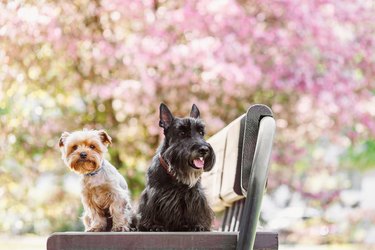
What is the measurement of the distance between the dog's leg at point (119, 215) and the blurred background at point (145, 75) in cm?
385

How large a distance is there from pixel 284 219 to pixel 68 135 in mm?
11606

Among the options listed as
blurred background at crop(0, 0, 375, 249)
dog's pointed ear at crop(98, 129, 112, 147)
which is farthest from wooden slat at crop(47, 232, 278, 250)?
blurred background at crop(0, 0, 375, 249)

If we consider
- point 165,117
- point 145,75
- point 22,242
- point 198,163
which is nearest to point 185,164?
point 198,163

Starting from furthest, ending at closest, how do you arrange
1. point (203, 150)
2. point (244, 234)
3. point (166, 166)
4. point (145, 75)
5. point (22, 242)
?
point (22, 242), point (145, 75), point (166, 166), point (203, 150), point (244, 234)

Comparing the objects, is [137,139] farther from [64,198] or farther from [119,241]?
[119,241]

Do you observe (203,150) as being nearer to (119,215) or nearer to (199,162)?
(199,162)

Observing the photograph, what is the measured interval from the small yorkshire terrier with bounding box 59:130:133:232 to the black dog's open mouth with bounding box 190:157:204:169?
0.23m

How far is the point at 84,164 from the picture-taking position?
211cm

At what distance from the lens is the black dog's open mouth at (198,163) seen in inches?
81.4

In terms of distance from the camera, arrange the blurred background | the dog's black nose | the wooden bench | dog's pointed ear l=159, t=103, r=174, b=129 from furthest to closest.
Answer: the blurred background
dog's pointed ear l=159, t=103, r=174, b=129
the dog's black nose
the wooden bench

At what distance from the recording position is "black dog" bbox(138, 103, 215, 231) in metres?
2.13

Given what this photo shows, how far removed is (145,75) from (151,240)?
412 cm

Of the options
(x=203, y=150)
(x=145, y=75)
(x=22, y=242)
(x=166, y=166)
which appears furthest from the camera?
(x=22, y=242)

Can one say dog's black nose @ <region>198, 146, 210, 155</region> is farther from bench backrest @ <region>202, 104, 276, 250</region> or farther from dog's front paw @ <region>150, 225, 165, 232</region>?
dog's front paw @ <region>150, 225, 165, 232</region>
